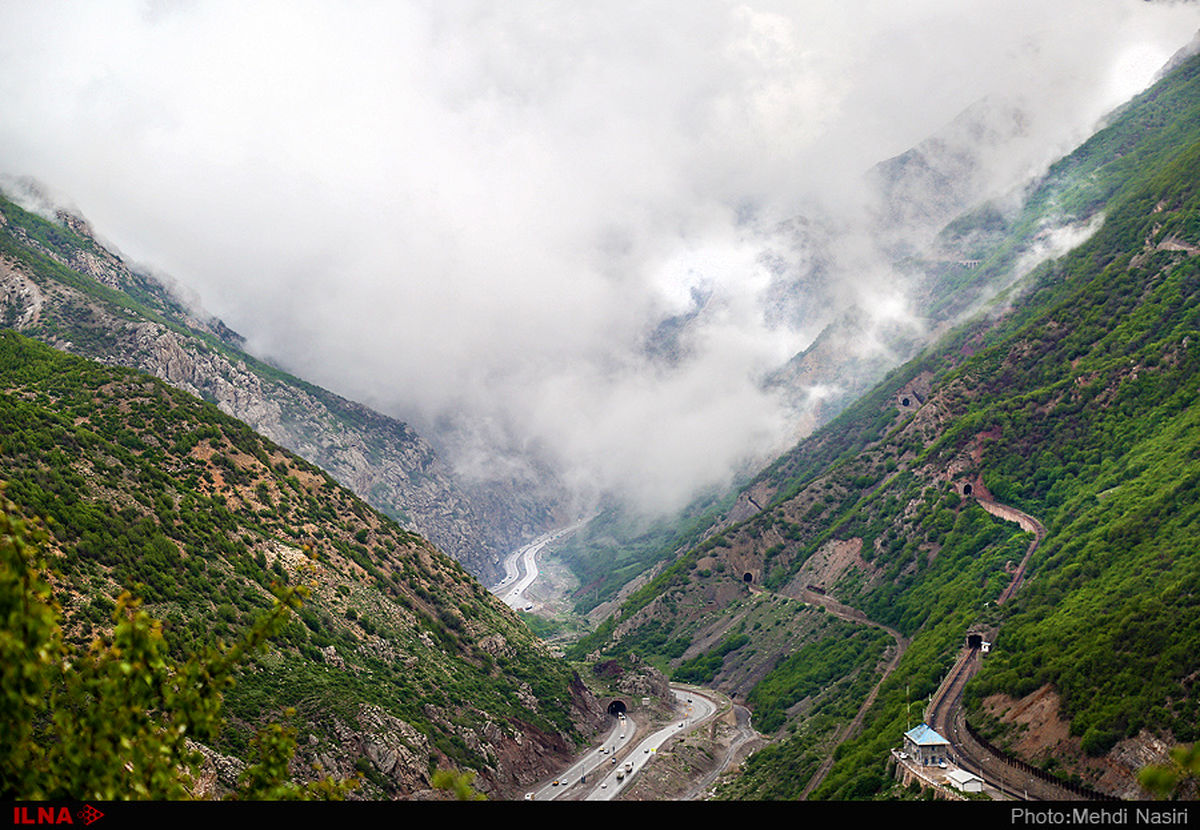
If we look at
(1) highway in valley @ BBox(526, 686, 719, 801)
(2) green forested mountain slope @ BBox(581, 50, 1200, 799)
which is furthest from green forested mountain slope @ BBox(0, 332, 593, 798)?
(2) green forested mountain slope @ BBox(581, 50, 1200, 799)

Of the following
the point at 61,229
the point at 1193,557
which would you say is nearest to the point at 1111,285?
the point at 1193,557

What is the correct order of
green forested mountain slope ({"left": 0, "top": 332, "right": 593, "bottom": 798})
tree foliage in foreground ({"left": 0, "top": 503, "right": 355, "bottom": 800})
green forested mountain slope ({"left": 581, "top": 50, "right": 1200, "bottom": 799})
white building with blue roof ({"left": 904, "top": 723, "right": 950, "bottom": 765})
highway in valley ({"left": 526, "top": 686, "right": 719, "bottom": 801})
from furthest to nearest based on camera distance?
1. highway in valley ({"left": 526, "top": 686, "right": 719, "bottom": 801})
2. green forested mountain slope ({"left": 0, "top": 332, "right": 593, "bottom": 798})
3. white building with blue roof ({"left": 904, "top": 723, "right": 950, "bottom": 765})
4. green forested mountain slope ({"left": 581, "top": 50, "right": 1200, "bottom": 799})
5. tree foliage in foreground ({"left": 0, "top": 503, "right": 355, "bottom": 800})

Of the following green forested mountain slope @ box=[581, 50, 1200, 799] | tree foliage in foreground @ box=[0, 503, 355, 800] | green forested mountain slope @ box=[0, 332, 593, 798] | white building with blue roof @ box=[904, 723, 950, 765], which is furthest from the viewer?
green forested mountain slope @ box=[0, 332, 593, 798]

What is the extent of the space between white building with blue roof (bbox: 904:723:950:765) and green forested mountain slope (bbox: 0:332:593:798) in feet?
131

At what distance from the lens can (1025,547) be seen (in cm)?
10356

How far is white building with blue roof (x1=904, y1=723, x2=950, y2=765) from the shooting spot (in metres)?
61.4

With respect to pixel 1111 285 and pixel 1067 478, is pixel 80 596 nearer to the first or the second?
pixel 1067 478

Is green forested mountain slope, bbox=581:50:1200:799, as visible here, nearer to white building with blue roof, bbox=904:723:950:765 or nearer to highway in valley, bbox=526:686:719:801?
white building with blue roof, bbox=904:723:950:765

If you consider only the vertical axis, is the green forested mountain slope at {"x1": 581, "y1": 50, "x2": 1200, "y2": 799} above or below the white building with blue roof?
above

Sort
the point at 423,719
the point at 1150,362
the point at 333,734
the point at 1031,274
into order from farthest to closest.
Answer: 1. the point at 1031,274
2. the point at 1150,362
3. the point at 423,719
4. the point at 333,734

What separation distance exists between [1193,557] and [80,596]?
3331 inches

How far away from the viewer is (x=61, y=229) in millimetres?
199750

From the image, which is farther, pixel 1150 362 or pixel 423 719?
pixel 1150 362

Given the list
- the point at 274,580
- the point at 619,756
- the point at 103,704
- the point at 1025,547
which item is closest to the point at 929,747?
the point at 274,580
